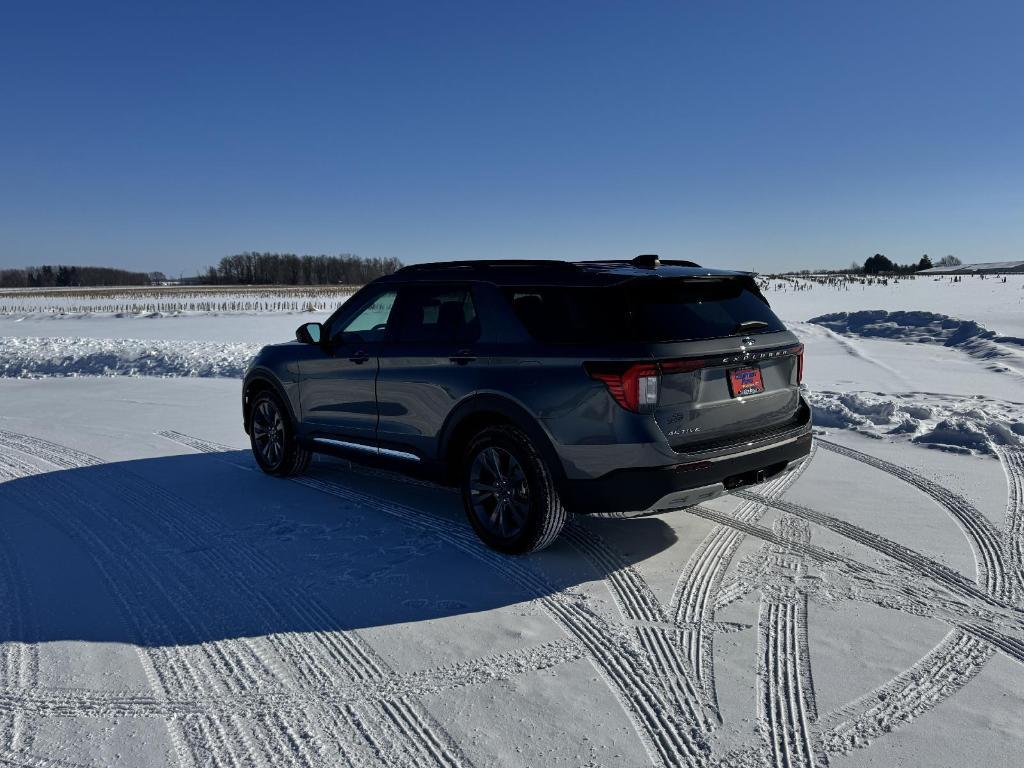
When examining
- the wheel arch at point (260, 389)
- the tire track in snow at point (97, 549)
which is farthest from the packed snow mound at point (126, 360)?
the wheel arch at point (260, 389)

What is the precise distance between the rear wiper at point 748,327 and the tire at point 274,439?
12.1ft

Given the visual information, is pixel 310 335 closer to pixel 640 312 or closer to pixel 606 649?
pixel 640 312

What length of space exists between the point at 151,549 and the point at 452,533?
6.12 feet

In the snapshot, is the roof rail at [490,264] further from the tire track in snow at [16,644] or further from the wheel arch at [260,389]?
the tire track in snow at [16,644]

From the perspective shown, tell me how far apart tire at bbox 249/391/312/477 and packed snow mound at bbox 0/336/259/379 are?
21.4ft

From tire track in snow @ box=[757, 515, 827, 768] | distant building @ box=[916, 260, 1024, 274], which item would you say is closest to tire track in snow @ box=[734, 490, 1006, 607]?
tire track in snow @ box=[757, 515, 827, 768]

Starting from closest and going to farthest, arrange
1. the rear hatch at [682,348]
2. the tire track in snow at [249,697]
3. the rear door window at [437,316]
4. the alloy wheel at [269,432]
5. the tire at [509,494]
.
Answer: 1. the tire track in snow at [249,697]
2. the rear hatch at [682,348]
3. the tire at [509,494]
4. the rear door window at [437,316]
5. the alloy wheel at [269,432]

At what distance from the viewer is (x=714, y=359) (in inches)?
159

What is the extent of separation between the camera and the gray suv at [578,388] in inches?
155

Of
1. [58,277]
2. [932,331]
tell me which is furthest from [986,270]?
[58,277]

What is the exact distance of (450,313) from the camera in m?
4.92

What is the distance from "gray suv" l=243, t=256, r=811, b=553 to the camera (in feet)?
12.9

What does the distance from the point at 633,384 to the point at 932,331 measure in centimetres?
1611

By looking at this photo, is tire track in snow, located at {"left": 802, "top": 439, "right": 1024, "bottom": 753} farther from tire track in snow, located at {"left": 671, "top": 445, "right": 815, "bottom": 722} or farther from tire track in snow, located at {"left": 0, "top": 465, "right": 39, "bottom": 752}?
tire track in snow, located at {"left": 0, "top": 465, "right": 39, "bottom": 752}
